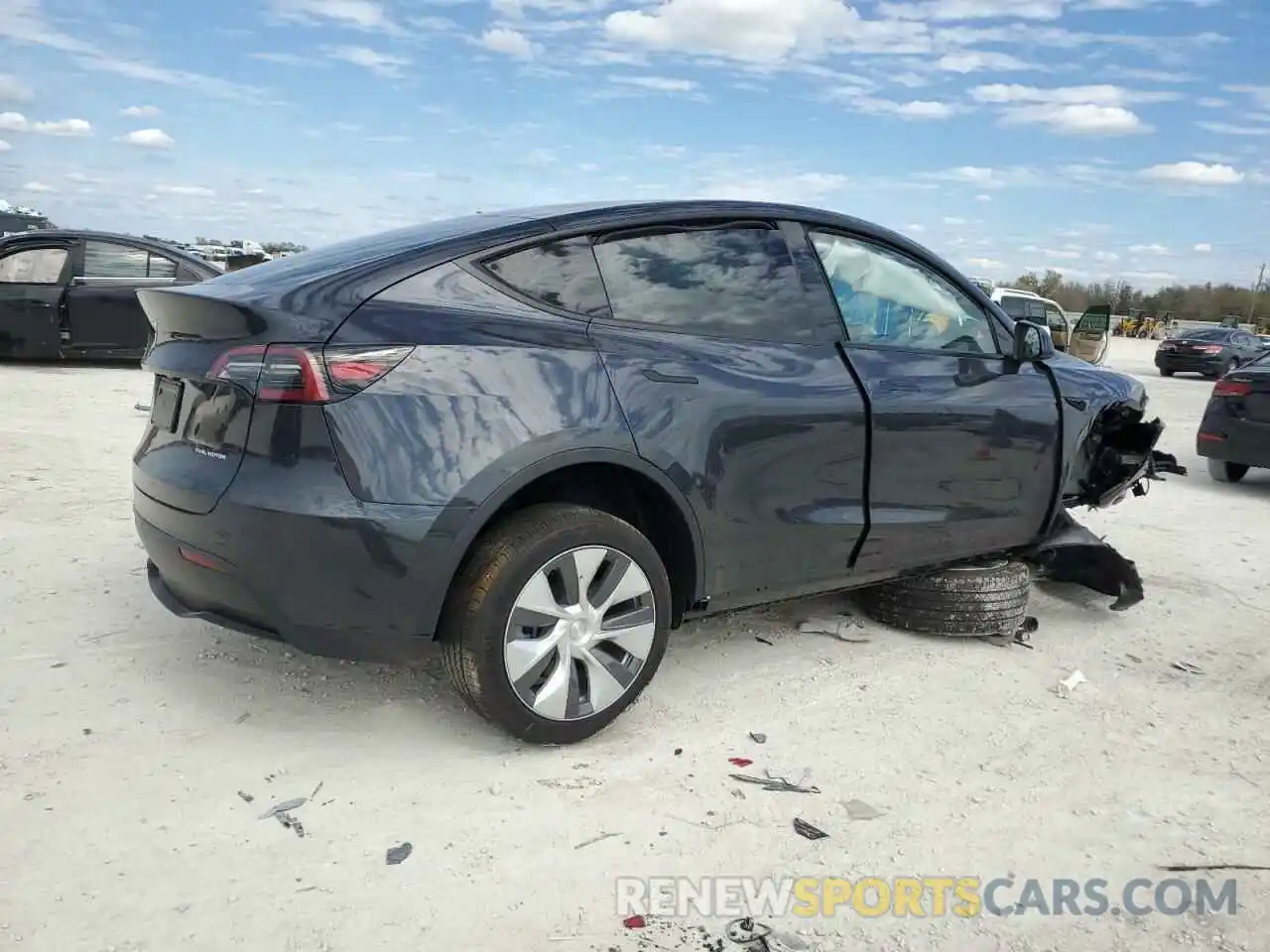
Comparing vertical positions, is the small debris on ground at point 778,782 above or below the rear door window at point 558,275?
below

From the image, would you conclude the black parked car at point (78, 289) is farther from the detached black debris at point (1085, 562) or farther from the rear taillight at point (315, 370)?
the detached black debris at point (1085, 562)

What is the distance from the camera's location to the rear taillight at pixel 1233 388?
27.8ft

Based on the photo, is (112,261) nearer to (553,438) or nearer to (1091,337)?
(553,438)

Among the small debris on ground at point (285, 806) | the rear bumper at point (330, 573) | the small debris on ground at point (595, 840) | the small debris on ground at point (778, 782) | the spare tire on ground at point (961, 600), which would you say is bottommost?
the small debris on ground at point (285, 806)

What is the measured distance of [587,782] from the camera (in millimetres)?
3070

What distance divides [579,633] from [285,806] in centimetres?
96

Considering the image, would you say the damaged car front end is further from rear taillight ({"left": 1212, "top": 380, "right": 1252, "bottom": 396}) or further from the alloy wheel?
rear taillight ({"left": 1212, "top": 380, "right": 1252, "bottom": 396})

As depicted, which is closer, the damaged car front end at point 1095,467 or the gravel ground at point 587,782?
the gravel ground at point 587,782

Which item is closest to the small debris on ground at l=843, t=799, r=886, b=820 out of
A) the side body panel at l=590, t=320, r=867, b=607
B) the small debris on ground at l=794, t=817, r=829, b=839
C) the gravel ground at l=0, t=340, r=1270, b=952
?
the gravel ground at l=0, t=340, r=1270, b=952

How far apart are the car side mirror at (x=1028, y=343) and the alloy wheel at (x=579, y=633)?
2184 mm

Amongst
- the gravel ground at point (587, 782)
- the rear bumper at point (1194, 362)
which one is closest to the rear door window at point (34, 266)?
the gravel ground at point (587, 782)

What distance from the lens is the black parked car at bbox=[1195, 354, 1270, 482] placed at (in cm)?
829

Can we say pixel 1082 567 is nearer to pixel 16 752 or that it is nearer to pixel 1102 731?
pixel 1102 731

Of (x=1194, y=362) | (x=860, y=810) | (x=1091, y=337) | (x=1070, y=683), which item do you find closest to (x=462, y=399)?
(x=860, y=810)
